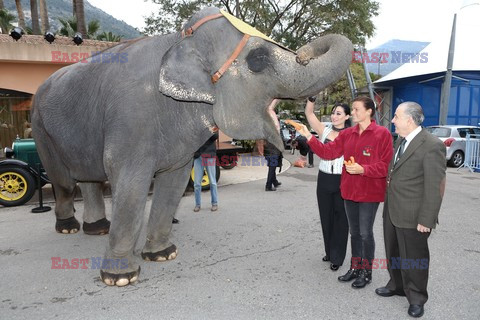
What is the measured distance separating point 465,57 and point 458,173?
407 inches

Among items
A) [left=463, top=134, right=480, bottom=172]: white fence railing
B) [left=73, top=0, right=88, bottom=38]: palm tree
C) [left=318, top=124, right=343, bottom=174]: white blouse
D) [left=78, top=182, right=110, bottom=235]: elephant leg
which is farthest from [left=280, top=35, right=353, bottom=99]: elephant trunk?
[left=73, top=0, right=88, bottom=38]: palm tree

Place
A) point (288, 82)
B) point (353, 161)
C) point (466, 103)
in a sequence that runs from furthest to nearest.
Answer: point (466, 103)
point (353, 161)
point (288, 82)

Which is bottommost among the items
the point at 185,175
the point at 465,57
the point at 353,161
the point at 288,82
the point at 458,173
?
the point at 458,173

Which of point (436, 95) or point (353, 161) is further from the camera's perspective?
point (436, 95)

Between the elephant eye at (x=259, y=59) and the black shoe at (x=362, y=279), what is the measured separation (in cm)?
211

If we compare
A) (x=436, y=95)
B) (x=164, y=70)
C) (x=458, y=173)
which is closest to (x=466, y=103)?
(x=436, y=95)

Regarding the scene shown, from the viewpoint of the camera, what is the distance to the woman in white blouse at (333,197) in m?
3.69

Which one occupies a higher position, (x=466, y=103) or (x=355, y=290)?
(x=466, y=103)

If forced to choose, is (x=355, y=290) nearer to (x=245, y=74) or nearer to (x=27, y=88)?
(x=245, y=74)

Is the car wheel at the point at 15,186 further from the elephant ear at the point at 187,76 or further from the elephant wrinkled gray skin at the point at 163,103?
the elephant ear at the point at 187,76

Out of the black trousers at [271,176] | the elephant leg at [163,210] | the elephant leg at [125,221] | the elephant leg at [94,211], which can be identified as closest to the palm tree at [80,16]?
the black trousers at [271,176]

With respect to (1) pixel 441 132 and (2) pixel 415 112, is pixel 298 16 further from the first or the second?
(2) pixel 415 112

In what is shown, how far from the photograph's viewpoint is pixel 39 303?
3.15 metres

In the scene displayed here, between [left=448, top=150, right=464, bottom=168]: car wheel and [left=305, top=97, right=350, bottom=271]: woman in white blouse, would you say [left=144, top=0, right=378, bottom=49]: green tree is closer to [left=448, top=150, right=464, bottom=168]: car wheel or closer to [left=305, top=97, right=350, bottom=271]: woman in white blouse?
[left=448, top=150, right=464, bottom=168]: car wheel
